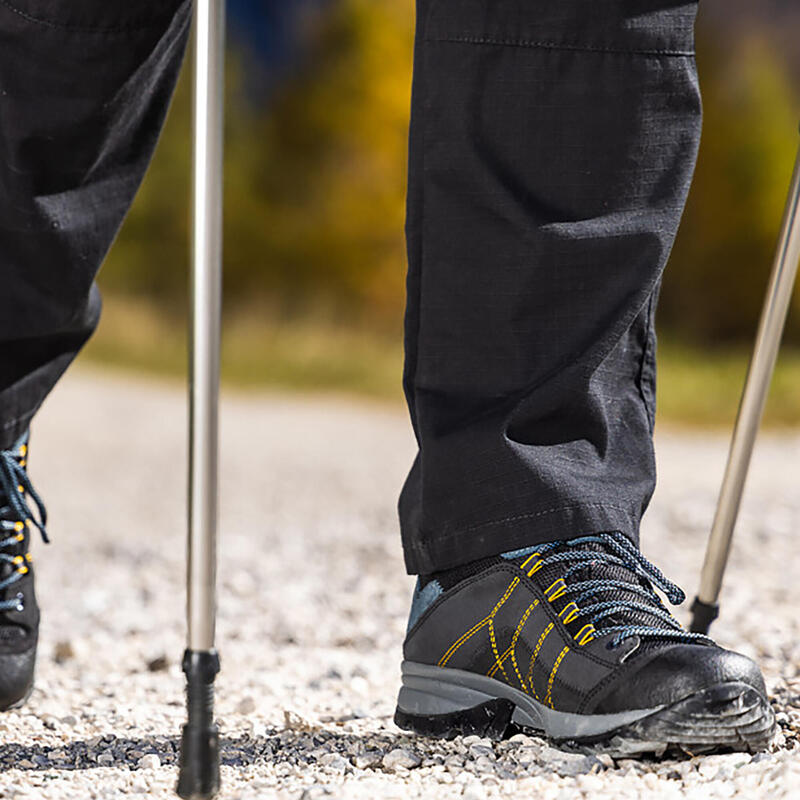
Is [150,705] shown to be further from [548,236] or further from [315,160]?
[315,160]

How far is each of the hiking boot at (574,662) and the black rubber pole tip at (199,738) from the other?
0.83 feet

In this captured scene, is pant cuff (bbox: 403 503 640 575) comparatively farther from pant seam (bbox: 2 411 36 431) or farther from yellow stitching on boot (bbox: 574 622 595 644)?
pant seam (bbox: 2 411 36 431)

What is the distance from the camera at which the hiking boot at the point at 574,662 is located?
0.82 m

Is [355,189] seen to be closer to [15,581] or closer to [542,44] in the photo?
[15,581]

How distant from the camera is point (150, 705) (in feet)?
4.09

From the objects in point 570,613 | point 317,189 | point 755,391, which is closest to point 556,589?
point 570,613

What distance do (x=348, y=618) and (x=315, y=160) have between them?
41.3 feet

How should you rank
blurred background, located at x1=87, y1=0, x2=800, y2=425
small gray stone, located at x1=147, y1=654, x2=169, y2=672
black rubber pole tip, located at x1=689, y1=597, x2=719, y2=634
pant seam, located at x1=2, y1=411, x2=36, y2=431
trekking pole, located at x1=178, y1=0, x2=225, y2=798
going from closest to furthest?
trekking pole, located at x1=178, y1=0, x2=225, y2=798 → pant seam, located at x1=2, y1=411, x2=36, y2=431 → black rubber pole tip, located at x1=689, y1=597, x2=719, y2=634 → small gray stone, located at x1=147, y1=654, x2=169, y2=672 → blurred background, located at x1=87, y1=0, x2=800, y2=425

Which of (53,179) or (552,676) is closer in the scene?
(552,676)

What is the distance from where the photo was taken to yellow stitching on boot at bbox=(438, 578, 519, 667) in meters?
0.94

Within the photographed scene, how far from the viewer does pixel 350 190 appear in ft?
44.4

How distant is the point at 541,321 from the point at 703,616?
0.53m

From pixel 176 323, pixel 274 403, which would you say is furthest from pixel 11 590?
pixel 176 323

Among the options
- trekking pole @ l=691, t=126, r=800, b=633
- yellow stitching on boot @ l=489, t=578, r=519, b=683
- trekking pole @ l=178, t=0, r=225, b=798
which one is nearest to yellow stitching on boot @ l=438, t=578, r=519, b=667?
yellow stitching on boot @ l=489, t=578, r=519, b=683
